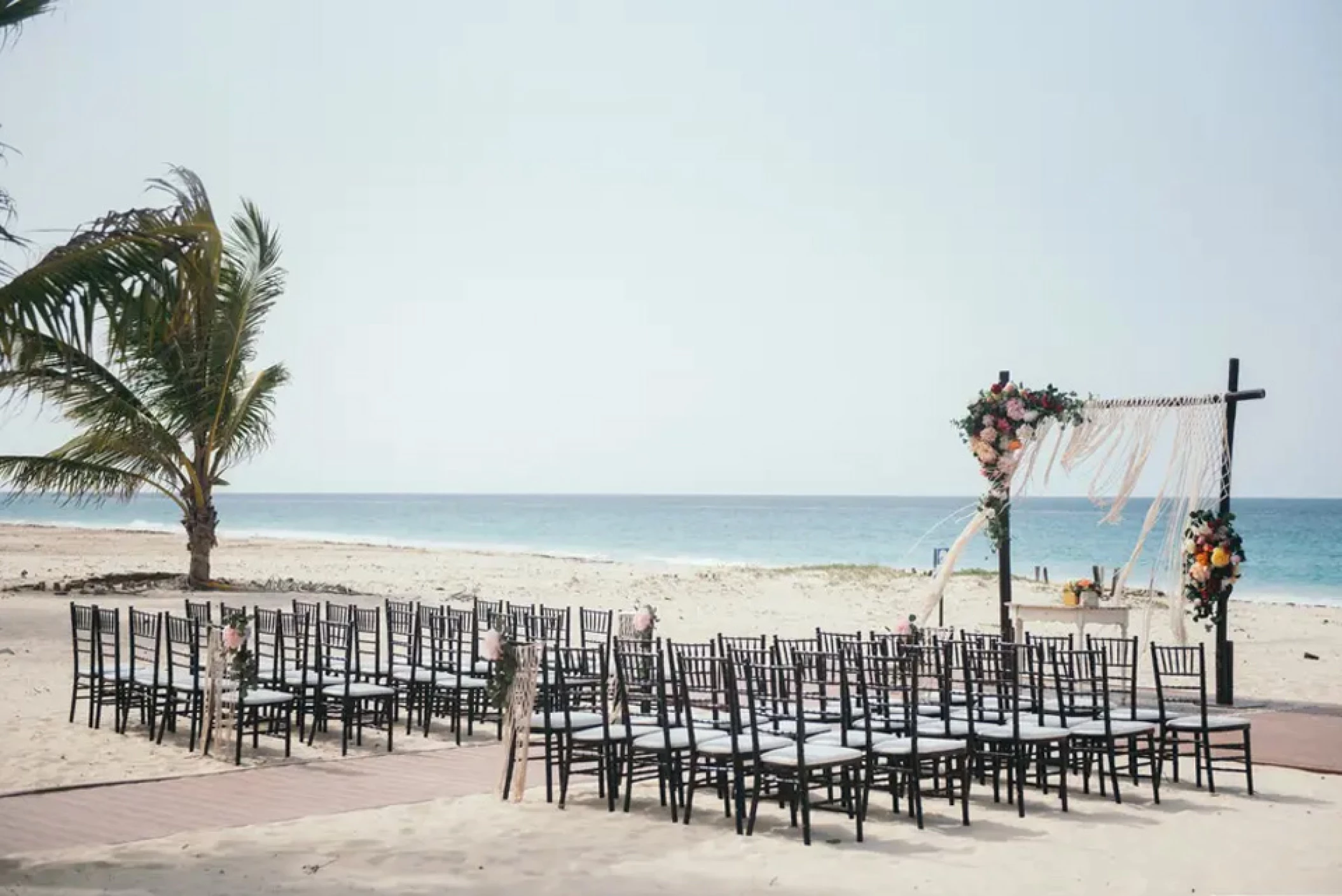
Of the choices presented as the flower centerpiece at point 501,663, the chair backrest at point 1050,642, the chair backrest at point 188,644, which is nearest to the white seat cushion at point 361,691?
the chair backrest at point 188,644

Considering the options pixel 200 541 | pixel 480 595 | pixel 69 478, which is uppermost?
pixel 69 478

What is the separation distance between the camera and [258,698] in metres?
10.4

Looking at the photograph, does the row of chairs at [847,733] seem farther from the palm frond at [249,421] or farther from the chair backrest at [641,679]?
the palm frond at [249,421]

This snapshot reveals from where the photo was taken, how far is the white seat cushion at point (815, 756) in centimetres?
762

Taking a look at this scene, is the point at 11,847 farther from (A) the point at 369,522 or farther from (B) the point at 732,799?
(A) the point at 369,522

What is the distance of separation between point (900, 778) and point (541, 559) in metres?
39.1

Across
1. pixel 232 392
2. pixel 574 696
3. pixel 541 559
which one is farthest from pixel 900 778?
pixel 541 559

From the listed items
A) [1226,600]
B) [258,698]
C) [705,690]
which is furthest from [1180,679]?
[258,698]

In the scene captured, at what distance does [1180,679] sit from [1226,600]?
10.2 feet

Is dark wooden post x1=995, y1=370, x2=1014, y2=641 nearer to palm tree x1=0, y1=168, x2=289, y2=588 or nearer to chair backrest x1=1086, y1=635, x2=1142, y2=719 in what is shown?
chair backrest x1=1086, y1=635, x2=1142, y2=719

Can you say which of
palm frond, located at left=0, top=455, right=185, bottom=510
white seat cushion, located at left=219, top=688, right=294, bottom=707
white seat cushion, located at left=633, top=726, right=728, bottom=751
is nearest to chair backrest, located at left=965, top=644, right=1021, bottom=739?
white seat cushion, located at left=633, top=726, right=728, bottom=751

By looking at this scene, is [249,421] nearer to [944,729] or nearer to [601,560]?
[944,729]

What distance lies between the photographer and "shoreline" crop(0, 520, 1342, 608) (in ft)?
116

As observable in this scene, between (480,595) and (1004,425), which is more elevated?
(1004,425)
